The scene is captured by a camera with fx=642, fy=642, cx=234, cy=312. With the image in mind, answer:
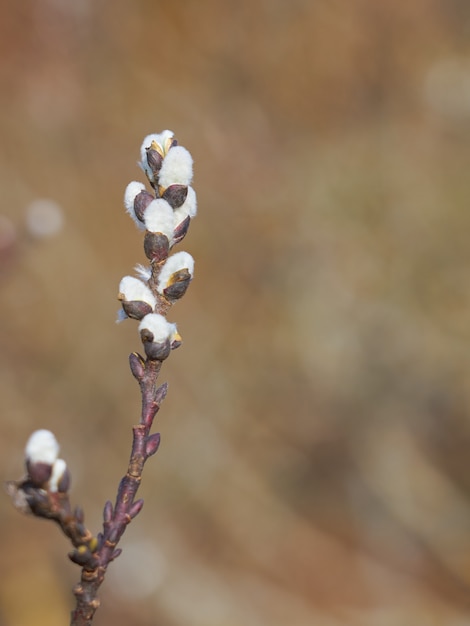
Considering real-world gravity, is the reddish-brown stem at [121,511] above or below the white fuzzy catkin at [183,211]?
below

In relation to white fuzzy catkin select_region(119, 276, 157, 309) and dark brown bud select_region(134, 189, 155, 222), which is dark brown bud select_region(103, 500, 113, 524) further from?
dark brown bud select_region(134, 189, 155, 222)

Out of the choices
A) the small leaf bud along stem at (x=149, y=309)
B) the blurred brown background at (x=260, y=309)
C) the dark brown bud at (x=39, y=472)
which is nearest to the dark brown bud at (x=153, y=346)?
the small leaf bud along stem at (x=149, y=309)

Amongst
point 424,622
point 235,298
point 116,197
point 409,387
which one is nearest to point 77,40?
point 116,197

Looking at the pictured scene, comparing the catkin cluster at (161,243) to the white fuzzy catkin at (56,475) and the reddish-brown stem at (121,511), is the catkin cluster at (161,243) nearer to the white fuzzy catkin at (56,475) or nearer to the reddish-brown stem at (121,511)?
the reddish-brown stem at (121,511)

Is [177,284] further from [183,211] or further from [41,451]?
[41,451]

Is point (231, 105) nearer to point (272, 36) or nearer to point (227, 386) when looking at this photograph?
point (272, 36)

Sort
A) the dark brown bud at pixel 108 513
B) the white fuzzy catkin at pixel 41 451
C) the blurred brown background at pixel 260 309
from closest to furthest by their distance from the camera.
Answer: the white fuzzy catkin at pixel 41 451 → the dark brown bud at pixel 108 513 → the blurred brown background at pixel 260 309

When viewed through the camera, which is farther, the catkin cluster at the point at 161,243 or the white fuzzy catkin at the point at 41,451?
the catkin cluster at the point at 161,243
